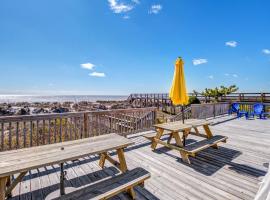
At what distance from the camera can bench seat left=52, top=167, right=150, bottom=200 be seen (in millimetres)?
1860

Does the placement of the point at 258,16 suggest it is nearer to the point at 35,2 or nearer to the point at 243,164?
the point at 243,164

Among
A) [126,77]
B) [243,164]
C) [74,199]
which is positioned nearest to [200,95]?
[243,164]

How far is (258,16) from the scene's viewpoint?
38.2 feet

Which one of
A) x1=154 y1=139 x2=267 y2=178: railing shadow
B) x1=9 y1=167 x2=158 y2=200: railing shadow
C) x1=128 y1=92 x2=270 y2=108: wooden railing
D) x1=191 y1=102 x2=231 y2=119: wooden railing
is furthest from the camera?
x1=128 y1=92 x2=270 y2=108: wooden railing

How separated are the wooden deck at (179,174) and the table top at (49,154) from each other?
32.6 inches

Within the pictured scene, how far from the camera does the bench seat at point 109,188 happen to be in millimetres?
1860

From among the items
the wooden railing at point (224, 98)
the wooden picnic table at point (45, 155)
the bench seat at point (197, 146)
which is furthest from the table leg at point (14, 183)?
the wooden railing at point (224, 98)

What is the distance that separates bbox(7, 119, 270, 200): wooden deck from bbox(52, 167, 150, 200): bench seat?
1.39 feet

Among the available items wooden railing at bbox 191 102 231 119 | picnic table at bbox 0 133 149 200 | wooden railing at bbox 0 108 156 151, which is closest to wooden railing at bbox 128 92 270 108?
wooden railing at bbox 191 102 231 119

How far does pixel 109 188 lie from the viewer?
2.02 m

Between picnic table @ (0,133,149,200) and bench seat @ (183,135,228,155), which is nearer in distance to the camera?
picnic table @ (0,133,149,200)

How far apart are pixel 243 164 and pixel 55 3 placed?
958cm

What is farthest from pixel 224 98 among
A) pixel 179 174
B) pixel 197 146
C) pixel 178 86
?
pixel 179 174

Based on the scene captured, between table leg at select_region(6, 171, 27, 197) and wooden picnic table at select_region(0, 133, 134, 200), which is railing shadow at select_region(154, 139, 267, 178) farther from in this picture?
table leg at select_region(6, 171, 27, 197)
